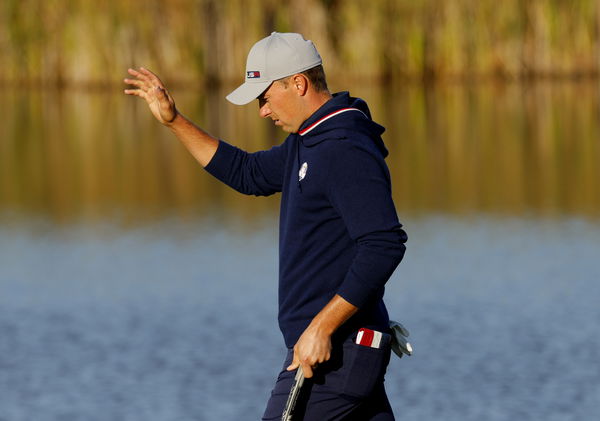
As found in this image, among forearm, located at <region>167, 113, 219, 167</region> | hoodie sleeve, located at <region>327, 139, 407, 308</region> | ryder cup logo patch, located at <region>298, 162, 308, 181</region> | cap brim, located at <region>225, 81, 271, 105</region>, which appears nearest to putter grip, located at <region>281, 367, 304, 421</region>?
hoodie sleeve, located at <region>327, 139, 407, 308</region>

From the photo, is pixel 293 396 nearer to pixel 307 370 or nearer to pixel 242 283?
pixel 307 370

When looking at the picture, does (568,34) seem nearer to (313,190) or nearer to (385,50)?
(385,50)

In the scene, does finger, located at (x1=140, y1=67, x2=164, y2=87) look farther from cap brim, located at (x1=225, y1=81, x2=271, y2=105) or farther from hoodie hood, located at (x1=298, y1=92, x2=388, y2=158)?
hoodie hood, located at (x1=298, y1=92, x2=388, y2=158)

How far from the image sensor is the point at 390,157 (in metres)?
23.6

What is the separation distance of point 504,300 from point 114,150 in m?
14.8

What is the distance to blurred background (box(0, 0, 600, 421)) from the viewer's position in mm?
10062

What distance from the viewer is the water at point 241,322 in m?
9.51

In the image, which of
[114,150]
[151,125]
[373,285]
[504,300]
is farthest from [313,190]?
[151,125]

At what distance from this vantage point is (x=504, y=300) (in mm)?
12586

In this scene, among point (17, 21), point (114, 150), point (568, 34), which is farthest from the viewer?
point (17, 21)

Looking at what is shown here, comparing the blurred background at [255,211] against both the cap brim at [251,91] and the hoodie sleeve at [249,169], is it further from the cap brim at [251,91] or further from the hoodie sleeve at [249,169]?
the cap brim at [251,91]

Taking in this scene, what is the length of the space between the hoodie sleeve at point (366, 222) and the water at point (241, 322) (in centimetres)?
497

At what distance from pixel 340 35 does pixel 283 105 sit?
3507 centimetres

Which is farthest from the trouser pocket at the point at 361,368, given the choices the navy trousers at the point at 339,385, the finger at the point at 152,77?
the finger at the point at 152,77
